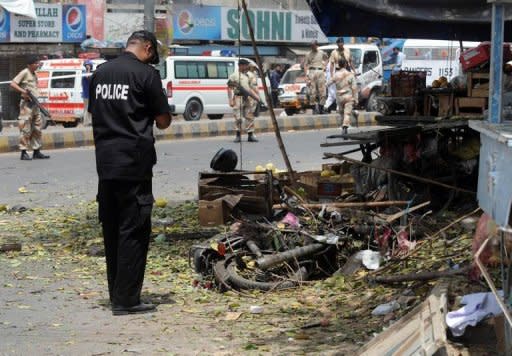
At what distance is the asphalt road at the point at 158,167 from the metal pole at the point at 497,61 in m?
7.19

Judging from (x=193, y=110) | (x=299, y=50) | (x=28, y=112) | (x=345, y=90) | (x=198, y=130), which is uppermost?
(x=299, y=50)

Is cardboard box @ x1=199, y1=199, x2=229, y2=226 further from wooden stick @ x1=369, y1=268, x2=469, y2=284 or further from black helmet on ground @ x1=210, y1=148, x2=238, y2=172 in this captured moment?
wooden stick @ x1=369, y1=268, x2=469, y2=284

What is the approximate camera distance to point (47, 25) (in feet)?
107

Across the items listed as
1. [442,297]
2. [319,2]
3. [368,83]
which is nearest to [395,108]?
[319,2]

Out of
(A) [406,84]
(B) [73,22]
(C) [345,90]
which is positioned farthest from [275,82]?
(A) [406,84]

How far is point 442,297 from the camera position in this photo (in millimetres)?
4762

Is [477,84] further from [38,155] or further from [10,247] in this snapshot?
[38,155]

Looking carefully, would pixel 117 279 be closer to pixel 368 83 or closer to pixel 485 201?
pixel 485 201

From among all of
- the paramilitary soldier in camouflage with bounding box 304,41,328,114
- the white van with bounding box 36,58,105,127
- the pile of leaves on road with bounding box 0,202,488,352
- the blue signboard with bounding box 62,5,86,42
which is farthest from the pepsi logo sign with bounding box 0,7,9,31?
the pile of leaves on road with bounding box 0,202,488,352

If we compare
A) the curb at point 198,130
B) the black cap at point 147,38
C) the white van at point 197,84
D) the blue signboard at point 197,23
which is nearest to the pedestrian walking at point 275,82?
the blue signboard at point 197,23

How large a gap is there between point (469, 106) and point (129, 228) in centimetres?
420

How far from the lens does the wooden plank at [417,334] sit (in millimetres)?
4321

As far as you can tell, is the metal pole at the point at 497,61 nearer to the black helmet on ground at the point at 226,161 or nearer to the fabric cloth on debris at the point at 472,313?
the fabric cloth on debris at the point at 472,313

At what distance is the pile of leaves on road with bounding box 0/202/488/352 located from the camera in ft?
18.9
